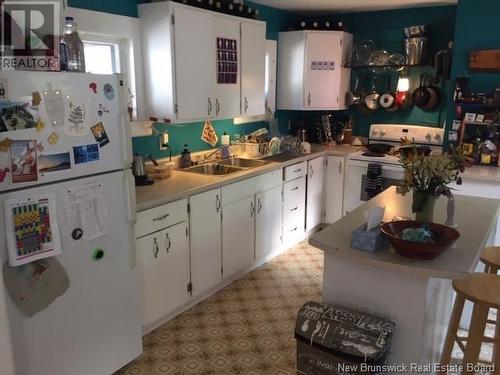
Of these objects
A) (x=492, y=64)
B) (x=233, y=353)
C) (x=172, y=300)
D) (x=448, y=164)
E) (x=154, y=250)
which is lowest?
(x=233, y=353)

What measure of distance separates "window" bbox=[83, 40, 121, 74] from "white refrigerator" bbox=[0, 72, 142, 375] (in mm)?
979

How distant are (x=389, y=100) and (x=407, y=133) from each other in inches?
16.3

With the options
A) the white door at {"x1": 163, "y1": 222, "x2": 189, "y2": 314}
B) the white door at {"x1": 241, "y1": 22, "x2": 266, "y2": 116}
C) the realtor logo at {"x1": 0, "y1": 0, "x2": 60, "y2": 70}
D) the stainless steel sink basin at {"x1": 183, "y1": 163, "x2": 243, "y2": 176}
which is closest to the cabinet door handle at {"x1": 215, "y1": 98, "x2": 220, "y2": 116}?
the white door at {"x1": 241, "y1": 22, "x2": 266, "y2": 116}

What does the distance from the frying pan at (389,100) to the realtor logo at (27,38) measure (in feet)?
11.7

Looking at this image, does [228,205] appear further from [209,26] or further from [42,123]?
[42,123]

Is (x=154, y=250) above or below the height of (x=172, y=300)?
above

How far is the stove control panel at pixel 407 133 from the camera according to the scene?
4.51 m

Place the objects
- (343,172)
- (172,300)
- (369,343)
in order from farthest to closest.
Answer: (343,172) → (172,300) → (369,343)

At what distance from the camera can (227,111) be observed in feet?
12.2

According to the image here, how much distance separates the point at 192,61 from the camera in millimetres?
3299

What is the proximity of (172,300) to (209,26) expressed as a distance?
2045mm

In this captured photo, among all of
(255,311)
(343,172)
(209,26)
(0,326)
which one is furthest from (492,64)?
(0,326)

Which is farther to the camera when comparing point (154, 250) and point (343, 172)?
point (343, 172)

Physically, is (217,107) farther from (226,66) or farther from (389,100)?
(389,100)
